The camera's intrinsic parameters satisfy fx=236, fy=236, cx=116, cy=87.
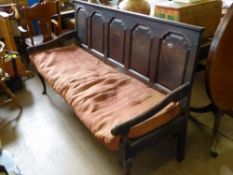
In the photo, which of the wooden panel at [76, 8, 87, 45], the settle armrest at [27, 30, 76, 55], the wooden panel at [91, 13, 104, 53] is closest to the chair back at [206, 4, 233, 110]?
the wooden panel at [91, 13, 104, 53]

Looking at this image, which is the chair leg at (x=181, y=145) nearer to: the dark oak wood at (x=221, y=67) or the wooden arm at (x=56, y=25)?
the dark oak wood at (x=221, y=67)

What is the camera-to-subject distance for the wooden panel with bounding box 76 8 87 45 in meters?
2.35

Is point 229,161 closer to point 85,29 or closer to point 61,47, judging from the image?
point 85,29

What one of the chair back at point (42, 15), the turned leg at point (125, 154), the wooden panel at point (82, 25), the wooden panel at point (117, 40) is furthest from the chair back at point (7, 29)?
the turned leg at point (125, 154)

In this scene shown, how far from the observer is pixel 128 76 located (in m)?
1.91

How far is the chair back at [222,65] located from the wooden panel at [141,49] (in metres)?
0.44

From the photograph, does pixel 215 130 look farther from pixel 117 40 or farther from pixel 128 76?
pixel 117 40

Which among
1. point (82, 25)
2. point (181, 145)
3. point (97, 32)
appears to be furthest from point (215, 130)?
point (82, 25)

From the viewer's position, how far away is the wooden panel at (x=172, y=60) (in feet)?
4.69

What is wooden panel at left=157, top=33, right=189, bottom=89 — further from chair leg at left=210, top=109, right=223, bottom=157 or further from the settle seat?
chair leg at left=210, top=109, right=223, bottom=157

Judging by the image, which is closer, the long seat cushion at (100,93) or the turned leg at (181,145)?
the long seat cushion at (100,93)

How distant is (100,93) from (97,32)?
2.46 ft

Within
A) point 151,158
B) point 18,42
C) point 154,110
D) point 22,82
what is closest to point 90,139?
point 151,158

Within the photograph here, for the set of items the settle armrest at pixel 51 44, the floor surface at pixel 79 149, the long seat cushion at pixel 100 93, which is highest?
the settle armrest at pixel 51 44
